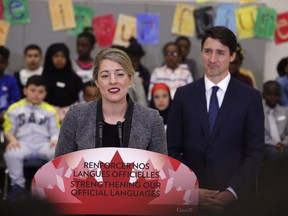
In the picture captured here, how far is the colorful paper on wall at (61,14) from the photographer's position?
5645 millimetres

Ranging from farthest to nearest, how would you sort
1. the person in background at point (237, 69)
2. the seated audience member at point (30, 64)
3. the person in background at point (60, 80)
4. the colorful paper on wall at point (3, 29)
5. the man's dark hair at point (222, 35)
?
the colorful paper on wall at point (3, 29) < the seated audience member at point (30, 64) < the person in background at point (60, 80) < the person in background at point (237, 69) < the man's dark hair at point (222, 35)

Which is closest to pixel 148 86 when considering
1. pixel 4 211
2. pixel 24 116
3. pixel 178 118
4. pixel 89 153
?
pixel 24 116

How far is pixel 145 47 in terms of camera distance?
580 centimetres

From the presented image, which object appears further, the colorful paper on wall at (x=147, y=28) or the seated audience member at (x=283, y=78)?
the colorful paper on wall at (x=147, y=28)

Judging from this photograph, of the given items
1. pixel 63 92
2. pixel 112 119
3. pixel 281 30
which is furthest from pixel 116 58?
pixel 281 30

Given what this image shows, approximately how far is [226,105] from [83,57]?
312cm

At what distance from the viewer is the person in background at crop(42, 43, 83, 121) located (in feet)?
16.0

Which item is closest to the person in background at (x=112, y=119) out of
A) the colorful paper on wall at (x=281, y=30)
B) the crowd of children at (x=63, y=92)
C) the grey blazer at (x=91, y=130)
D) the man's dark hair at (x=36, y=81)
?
the grey blazer at (x=91, y=130)

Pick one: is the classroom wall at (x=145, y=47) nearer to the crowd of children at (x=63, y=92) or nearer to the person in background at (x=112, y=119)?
the crowd of children at (x=63, y=92)

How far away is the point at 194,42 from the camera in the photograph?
5.88 meters

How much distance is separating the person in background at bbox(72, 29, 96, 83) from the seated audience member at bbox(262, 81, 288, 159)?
1.69 meters

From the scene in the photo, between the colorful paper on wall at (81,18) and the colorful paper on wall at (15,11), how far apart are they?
0.50 meters

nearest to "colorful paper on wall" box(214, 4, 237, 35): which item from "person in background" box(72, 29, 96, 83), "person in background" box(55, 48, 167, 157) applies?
"person in background" box(72, 29, 96, 83)

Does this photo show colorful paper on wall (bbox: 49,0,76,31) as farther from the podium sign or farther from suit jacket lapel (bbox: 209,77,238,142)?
the podium sign
